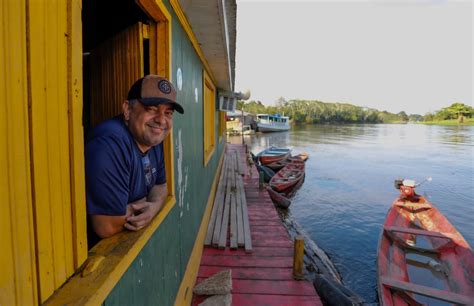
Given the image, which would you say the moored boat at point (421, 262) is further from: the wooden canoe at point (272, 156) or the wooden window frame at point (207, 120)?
the wooden canoe at point (272, 156)

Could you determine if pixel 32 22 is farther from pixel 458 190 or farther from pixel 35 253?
pixel 458 190

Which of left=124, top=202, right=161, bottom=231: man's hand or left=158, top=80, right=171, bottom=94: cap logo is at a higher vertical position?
left=158, top=80, right=171, bottom=94: cap logo

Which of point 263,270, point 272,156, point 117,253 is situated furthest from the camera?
point 272,156

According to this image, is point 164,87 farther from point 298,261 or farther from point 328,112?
point 328,112

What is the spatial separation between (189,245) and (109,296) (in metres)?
2.51

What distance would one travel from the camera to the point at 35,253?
88 cm

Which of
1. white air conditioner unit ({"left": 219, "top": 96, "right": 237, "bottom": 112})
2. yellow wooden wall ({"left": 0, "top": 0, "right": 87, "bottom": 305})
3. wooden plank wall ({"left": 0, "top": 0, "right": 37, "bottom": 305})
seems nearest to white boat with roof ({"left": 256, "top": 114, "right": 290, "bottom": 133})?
white air conditioner unit ({"left": 219, "top": 96, "right": 237, "bottom": 112})

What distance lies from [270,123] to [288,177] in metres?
40.9

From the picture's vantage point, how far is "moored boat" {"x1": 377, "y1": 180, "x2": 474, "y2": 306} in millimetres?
5152

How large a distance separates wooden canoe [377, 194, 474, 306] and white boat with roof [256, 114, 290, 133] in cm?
4600

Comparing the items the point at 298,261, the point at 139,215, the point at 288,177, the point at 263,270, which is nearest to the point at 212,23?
the point at 139,215

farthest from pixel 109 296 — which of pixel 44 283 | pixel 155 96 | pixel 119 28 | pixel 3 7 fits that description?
pixel 119 28

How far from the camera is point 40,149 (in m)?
0.91

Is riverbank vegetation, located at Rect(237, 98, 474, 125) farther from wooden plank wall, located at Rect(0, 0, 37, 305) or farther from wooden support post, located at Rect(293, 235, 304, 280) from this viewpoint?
wooden plank wall, located at Rect(0, 0, 37, 305)
